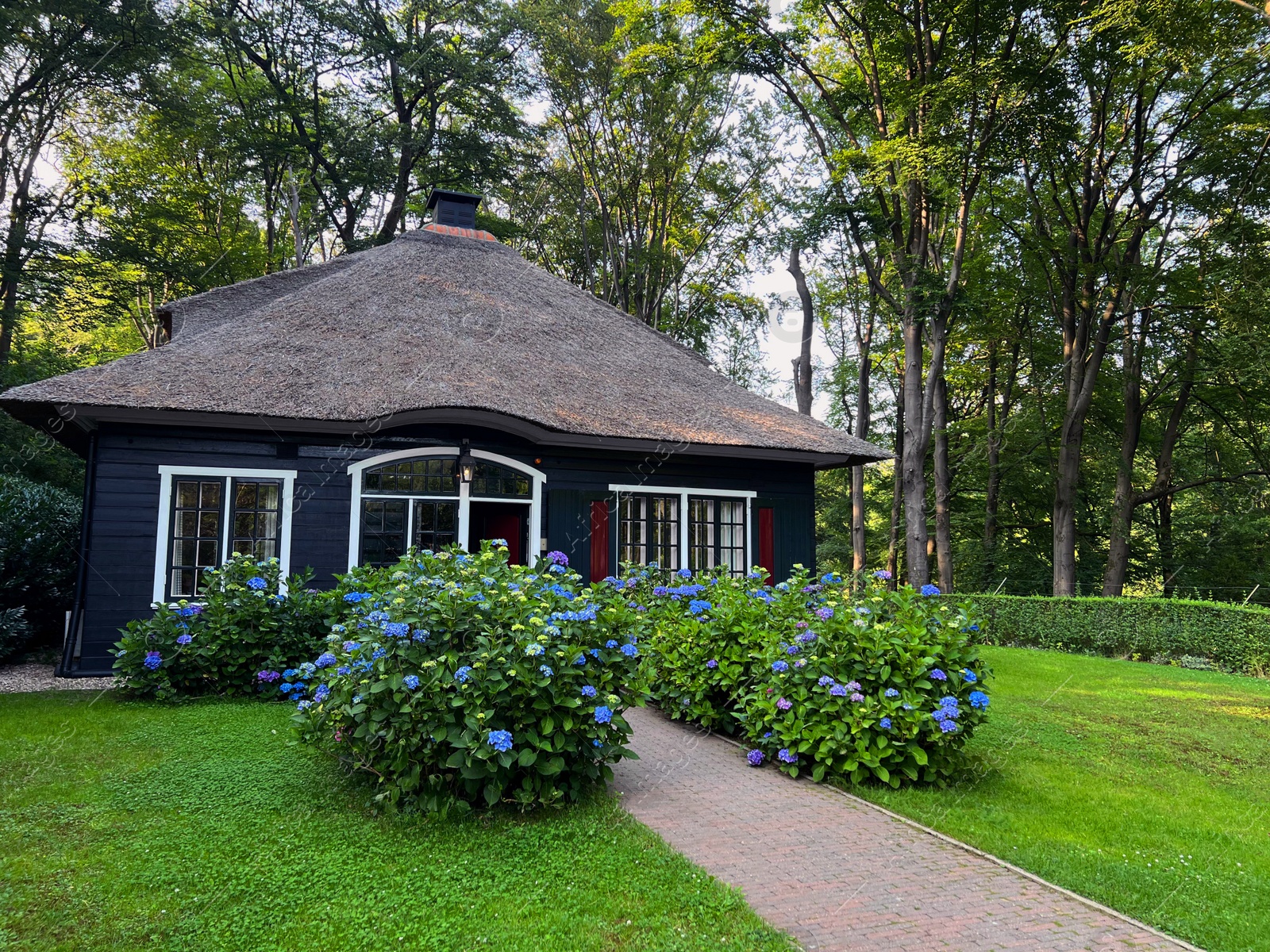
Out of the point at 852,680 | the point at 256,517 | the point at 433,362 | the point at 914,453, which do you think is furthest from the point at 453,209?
the point at 852,680

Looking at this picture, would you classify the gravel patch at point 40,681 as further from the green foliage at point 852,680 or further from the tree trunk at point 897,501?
the tree trunk at point 897,501

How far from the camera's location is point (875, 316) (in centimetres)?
2477

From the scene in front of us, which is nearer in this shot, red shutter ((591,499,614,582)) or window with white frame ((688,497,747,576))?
red shutter ((591,499,614,582))

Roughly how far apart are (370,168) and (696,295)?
A: 9.80 m

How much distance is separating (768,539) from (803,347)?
12.1 meters

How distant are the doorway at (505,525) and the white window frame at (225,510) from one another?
89.3 inches

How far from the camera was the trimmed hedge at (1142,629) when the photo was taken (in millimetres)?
11391

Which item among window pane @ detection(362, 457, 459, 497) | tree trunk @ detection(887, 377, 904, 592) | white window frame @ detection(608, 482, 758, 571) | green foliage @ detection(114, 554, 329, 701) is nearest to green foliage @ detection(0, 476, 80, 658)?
green foliage @ detection(114, 554, 329, 701)

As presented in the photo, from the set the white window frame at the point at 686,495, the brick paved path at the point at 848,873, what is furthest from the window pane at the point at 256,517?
the brick paved path at the point at 848,873

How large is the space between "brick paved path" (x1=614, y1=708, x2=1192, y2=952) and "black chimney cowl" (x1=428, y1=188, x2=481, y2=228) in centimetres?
1380

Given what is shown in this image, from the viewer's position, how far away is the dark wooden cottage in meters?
8.81

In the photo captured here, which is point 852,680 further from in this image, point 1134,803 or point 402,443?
point 402,443

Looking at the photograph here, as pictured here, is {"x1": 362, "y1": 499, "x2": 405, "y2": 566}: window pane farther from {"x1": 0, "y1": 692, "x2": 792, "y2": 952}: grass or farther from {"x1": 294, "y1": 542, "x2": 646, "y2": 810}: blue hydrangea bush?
{"x1": 294, "y1": 542, "x2": 646, "y2": 810}: blue hydrangea bush

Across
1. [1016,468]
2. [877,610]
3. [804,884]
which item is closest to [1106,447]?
[1016,468]
